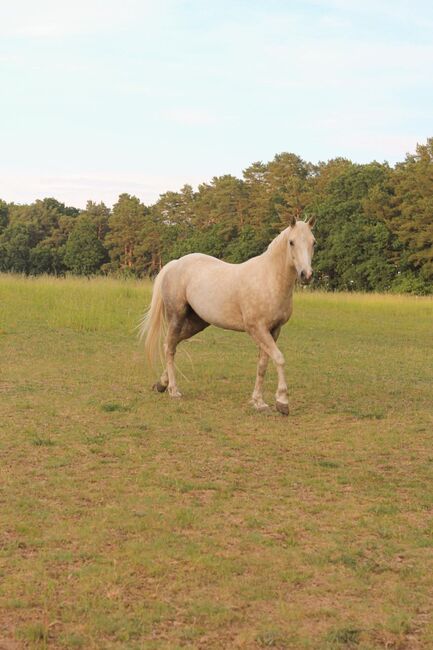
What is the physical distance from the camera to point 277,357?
27.0 feet

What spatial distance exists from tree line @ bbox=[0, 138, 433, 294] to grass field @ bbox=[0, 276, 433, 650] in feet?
55.0

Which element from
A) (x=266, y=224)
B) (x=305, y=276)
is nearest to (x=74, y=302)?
(x=305, y=276)

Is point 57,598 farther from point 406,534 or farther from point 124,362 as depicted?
point 124,362

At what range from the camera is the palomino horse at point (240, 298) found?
810cm

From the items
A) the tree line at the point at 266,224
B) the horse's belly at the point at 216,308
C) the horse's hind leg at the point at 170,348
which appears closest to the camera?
the horse's belly at the point at 216,308

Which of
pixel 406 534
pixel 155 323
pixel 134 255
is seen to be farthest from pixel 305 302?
pixel 134 255

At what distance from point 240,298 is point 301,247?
113cm

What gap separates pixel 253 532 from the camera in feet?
14.3

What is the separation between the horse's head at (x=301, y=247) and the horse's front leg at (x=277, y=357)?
0.85 meters

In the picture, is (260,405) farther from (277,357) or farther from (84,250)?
(84,250)

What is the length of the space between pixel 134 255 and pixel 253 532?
232 feet

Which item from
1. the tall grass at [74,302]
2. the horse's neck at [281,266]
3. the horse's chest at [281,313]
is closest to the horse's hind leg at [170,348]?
the horse's chest at [281,313]

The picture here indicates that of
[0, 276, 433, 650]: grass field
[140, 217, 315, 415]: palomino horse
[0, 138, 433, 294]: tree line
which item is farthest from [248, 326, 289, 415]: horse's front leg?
[0, 138, 433, 294]: tree line

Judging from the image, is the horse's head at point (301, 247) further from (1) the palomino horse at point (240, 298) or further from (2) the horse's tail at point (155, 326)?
(2) the horse's tail at point (155, 326)
